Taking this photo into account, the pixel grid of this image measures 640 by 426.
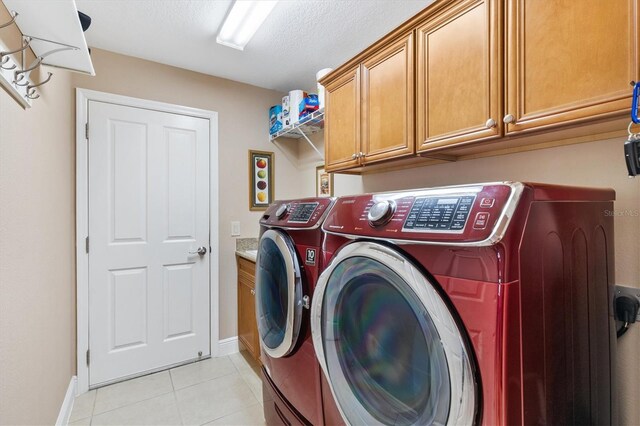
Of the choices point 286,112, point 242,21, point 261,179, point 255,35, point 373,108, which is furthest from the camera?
point 261,179

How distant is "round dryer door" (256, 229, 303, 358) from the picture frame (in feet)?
4.18

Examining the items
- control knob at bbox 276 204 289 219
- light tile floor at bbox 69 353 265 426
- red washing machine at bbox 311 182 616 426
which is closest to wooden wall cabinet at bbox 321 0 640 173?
red washing machine at bbox 311 182 616 426

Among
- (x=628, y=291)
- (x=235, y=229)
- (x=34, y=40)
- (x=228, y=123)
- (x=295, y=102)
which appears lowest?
(x=628, y=291)

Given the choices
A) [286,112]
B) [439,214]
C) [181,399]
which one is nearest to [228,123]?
[286,112]

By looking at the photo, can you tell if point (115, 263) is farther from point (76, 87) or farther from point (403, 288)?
point (403, 288)

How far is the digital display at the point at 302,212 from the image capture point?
48.6 inches

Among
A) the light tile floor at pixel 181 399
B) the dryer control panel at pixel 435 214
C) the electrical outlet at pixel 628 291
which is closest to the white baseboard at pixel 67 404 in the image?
the light tile floor at pixel 181 399

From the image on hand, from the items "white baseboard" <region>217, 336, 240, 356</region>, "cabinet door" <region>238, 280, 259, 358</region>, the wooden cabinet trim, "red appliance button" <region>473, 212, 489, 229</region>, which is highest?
the wooden cabinet trim

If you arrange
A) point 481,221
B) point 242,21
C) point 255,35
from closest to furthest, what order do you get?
point 481,221, point 242,21, point 255,35

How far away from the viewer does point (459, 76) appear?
1.13 metres

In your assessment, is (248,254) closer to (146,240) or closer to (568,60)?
(146,240)

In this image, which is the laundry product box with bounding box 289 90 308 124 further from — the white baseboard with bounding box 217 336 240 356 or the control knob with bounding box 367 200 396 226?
the white baseboard with bounding box 217 336 240 356

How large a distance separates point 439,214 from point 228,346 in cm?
254

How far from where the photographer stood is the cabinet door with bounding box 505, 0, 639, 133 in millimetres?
764
